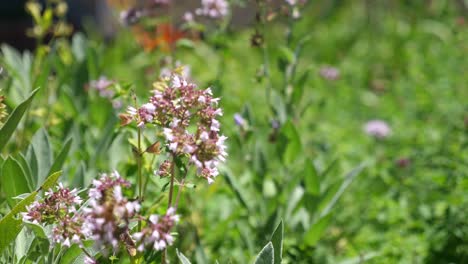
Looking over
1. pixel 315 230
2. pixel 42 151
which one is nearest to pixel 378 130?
pixel 315 230

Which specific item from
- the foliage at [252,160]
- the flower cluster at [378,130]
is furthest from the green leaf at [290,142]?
the flower cluster at [378,130]

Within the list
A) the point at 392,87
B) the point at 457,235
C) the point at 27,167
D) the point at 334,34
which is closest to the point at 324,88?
the point at 392,87

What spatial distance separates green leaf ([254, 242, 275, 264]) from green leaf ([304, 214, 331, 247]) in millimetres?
736

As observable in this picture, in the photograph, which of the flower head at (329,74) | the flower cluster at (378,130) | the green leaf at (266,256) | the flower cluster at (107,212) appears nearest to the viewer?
the flower cluster at (107,212)

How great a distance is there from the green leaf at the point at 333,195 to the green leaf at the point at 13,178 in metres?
1.06

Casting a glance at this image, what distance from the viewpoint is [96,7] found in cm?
614

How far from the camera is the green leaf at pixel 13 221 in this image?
1.35 metres

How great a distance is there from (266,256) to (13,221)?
0.58 metres

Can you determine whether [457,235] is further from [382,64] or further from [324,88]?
[382,64]

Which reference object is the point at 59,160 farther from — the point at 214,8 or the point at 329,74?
the point at 329,74

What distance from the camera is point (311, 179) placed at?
7.00 ft

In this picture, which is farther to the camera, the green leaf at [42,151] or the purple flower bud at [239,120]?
the purple flower bud at [239,120]

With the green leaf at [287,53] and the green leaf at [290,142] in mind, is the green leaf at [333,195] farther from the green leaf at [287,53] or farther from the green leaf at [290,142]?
the green leaf at [287,53]

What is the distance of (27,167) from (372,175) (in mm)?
1943
